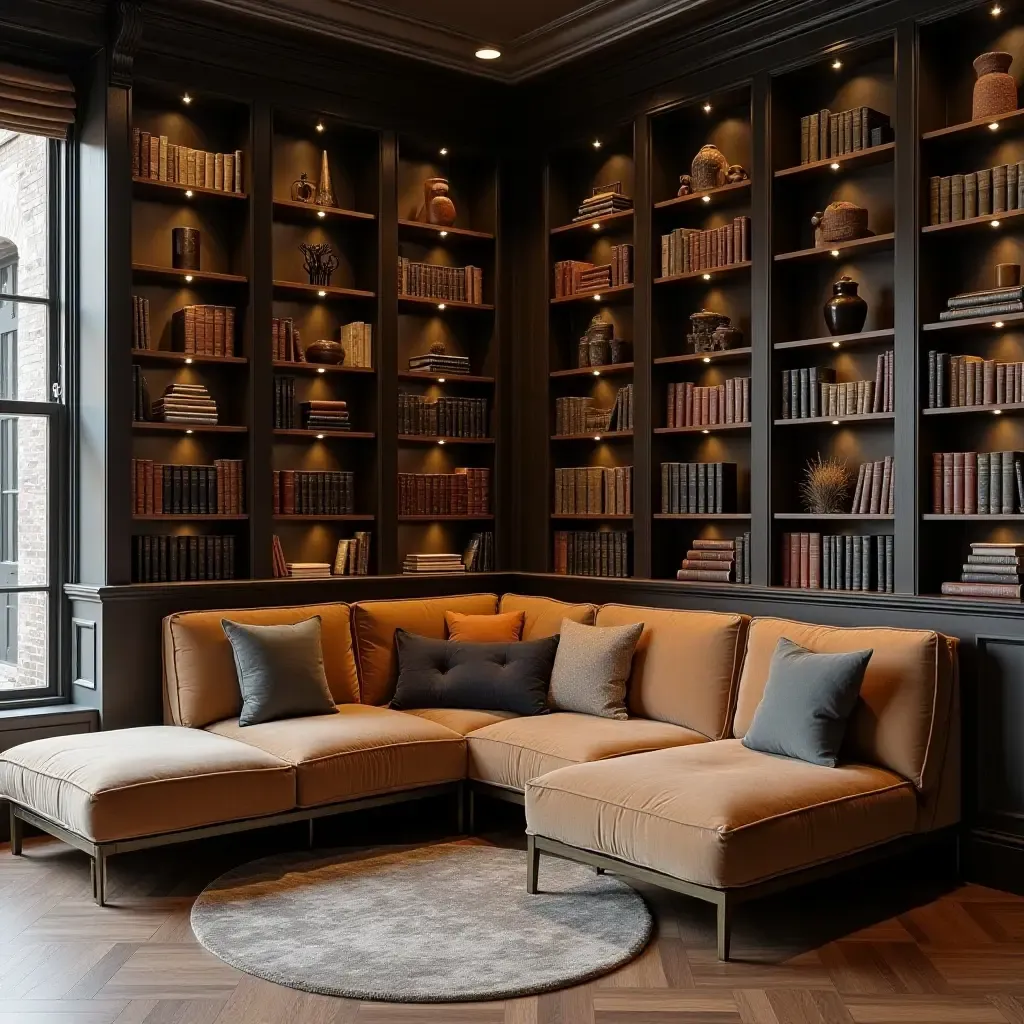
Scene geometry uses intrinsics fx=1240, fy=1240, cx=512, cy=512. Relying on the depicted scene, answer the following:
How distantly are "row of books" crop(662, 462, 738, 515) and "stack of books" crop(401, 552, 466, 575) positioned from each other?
45.4 inches

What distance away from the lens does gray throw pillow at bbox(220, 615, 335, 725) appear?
5000 millimetres

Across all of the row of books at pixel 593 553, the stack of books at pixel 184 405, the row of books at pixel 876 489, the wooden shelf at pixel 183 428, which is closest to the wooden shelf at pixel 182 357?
the stack of books at pixel 184 405

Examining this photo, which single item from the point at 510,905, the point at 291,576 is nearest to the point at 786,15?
the point at 291,576

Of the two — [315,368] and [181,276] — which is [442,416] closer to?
[315,368]

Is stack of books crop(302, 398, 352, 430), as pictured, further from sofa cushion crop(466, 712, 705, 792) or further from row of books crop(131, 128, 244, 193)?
sofa cushion crop(466, 712, 705, 792)

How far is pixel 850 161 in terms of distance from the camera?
5.16 meters

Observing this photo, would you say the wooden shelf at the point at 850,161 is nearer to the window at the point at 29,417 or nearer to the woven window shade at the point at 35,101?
the woven window shade at the point at 35,101

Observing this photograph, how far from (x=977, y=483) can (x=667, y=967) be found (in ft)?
7.30

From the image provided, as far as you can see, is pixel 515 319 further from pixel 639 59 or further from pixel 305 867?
pixel 305 867

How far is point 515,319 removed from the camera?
21.7 ft

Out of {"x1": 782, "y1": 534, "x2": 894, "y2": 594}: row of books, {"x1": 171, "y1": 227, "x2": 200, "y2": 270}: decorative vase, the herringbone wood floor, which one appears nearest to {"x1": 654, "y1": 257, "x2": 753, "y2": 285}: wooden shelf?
{"x1": 782, "y1": 534, "x2": 894, "y2": 594}: row of books

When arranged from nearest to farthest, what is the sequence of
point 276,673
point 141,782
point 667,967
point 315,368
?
point 667,967, point 141,782, point 276,673, point 315,368

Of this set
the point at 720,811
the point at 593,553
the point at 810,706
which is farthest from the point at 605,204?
the point at 720,811

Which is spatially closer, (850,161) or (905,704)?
(905,704)
